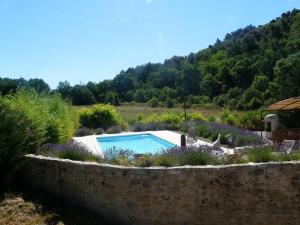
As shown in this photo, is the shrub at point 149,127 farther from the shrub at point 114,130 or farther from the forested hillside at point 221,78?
the forested hillside at point 221,78

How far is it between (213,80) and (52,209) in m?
39.8

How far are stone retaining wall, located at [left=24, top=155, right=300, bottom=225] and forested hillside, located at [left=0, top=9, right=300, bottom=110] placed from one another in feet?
91.5

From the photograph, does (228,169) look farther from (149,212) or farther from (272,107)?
(272,107)

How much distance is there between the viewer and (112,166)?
751 cm

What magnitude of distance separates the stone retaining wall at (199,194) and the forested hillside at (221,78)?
27.9m

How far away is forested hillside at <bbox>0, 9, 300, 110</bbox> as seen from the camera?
37.6m

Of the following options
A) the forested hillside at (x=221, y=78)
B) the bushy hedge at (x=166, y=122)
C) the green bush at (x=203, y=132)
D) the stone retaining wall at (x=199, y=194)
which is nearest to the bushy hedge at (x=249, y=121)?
the bushy hedge at (x=166, y=122)

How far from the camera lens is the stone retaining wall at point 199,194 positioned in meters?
6.70

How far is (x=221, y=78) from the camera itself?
149 ft

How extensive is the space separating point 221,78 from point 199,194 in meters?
39.5

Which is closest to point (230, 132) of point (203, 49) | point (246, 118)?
point (246, 118)

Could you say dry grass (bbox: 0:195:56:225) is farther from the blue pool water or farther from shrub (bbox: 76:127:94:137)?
shrub (bbox: 76:127:94:137)

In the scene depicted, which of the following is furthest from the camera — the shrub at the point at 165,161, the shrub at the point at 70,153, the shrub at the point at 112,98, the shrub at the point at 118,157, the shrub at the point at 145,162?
the shrub at the point at 112,98

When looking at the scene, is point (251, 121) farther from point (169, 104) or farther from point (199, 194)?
point (169, 104)
